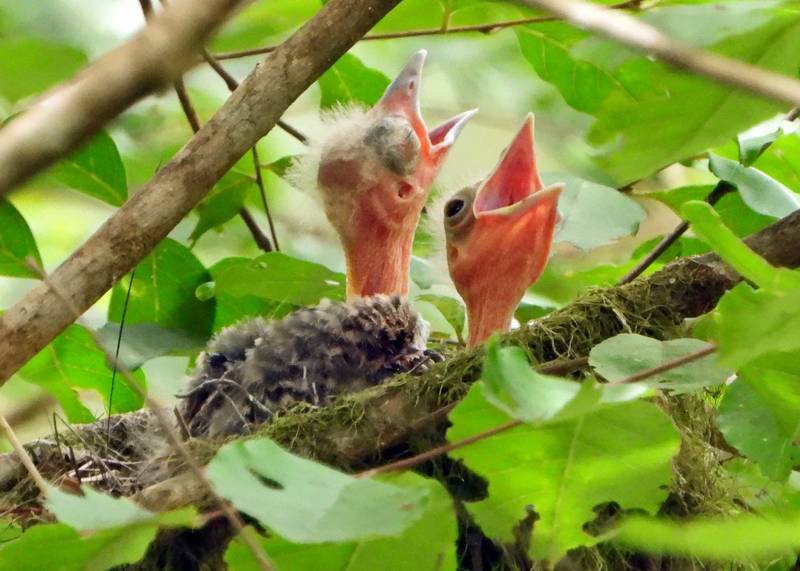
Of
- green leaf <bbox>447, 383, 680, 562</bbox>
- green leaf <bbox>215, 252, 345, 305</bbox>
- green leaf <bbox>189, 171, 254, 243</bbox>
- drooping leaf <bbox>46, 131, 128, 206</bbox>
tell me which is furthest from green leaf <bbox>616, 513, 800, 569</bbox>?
green leaf <bbox>189, 171, 254, 243</bbox>

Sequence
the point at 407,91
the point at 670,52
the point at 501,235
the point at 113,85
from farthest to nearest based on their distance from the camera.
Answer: the point at 407,91 → the point at 501,235 → the point at 670,52 → the point at 113,85

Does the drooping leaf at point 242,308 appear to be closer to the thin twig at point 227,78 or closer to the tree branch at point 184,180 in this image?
the thin twig at point 227,78

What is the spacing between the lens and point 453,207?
2141mm

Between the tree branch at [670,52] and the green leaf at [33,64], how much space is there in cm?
67

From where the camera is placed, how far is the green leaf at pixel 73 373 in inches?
85.8

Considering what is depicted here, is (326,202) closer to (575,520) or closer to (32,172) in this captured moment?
(575,520)

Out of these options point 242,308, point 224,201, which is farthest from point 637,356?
point 242,308

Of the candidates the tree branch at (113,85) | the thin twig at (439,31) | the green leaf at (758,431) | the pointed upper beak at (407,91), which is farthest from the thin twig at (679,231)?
the tree branch at (113,85)

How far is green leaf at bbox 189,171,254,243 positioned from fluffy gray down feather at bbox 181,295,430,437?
0.25 m

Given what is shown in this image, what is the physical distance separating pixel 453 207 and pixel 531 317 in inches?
12.3

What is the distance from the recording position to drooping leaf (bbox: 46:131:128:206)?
6.20 ft

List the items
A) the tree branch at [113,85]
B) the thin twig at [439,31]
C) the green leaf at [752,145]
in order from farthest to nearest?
the thin twig at [439,31]
the green leaf at [752,145]
the tree branch at [113,85]

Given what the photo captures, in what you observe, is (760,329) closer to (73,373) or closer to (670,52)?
(670,52)

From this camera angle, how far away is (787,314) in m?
0.85
